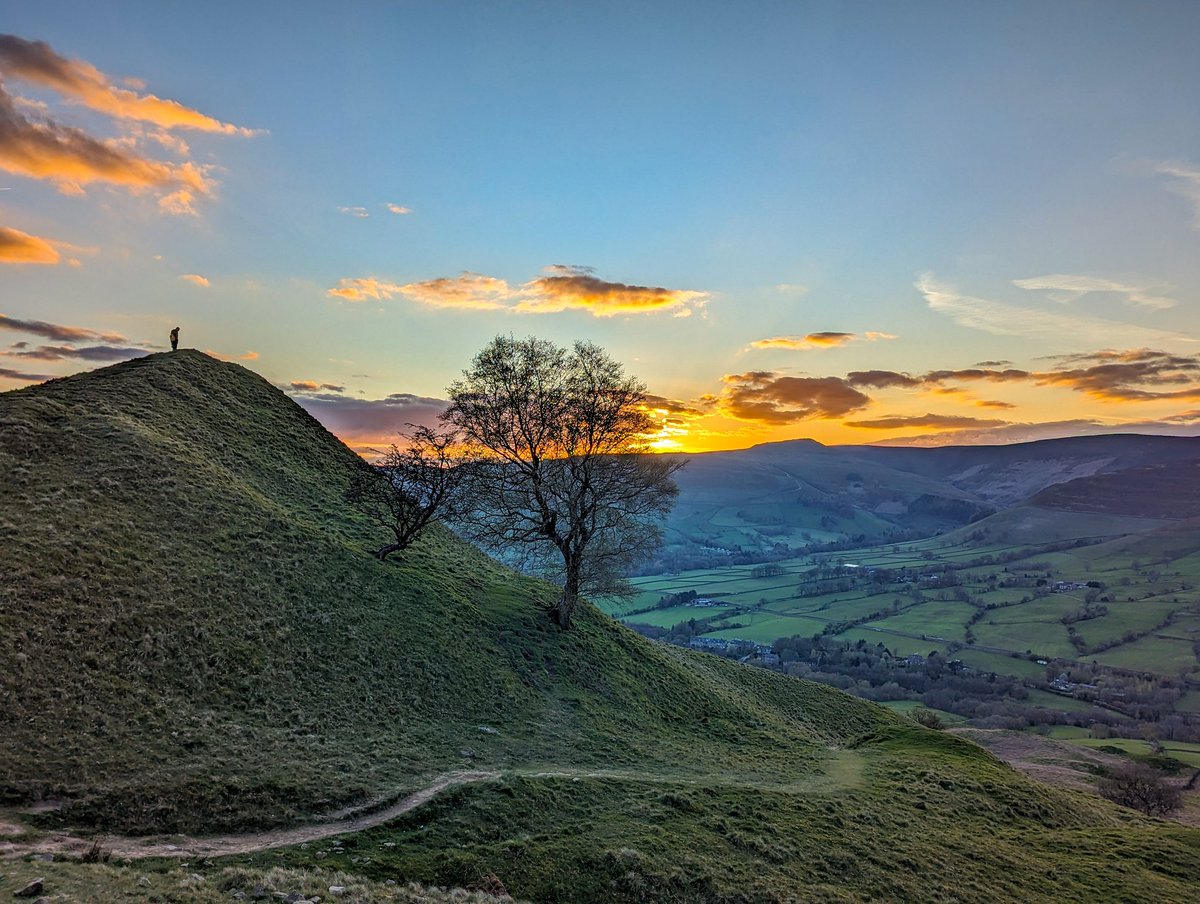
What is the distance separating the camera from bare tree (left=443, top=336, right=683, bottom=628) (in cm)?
4056

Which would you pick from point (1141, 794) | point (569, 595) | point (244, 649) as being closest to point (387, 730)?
point (244, 649)

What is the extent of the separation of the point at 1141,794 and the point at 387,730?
66.2 metres

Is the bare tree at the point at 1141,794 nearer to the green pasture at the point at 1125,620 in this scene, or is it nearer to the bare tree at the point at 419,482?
the bare tree at the point at 419,482

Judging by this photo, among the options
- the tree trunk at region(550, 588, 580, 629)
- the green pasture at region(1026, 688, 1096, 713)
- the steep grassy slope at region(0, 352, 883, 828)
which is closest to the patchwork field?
the green pasture at region(1026, 688, 1096, 713)

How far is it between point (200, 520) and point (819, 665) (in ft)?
388

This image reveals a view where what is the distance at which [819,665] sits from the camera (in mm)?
120375

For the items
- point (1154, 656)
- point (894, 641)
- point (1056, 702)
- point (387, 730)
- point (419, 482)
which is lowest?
point (894, 641)

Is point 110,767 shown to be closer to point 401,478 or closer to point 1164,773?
point 401,478

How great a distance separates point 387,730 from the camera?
965 inches

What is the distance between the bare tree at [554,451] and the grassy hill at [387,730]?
6030 mm

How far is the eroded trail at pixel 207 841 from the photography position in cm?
1366

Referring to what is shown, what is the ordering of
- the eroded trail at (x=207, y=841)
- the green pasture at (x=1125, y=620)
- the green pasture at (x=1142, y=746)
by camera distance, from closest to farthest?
1. the eroded trail at (x=207, y=841)
2. the green pasture at (x=1142, y=746)
3. the green pasture at (x=1125, y=620)

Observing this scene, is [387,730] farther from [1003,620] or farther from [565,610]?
[1003,620]

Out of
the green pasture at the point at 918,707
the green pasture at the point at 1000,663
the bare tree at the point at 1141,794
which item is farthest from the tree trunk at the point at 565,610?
the green pasture at the point at 1000,663
